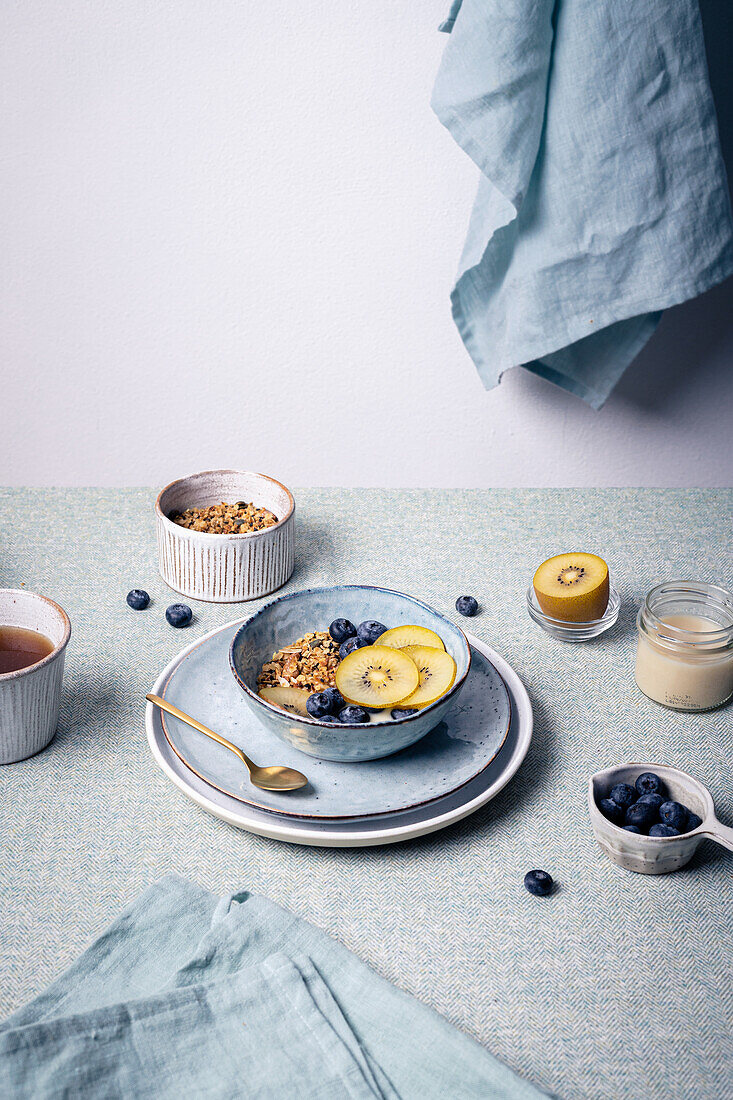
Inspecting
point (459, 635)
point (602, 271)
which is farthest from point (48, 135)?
point (459, 635)

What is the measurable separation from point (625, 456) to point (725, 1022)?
44.3 inches

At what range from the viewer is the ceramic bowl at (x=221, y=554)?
3.61 feet

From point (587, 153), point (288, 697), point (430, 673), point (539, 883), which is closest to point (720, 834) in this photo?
point (539, 883)

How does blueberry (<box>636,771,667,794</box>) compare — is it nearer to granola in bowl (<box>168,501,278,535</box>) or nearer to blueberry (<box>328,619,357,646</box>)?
blueberry (<box>328,619,357,646</box>)

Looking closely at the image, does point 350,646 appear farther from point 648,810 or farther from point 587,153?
point 587,153

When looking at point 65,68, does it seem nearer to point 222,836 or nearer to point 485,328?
point 485,328

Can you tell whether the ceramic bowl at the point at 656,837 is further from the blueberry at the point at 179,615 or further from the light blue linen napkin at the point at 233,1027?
the blueberry at the point at 179,615

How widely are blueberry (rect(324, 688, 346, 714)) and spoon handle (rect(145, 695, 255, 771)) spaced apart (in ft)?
0.29

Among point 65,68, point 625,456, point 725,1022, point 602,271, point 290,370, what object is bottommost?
point 625,456

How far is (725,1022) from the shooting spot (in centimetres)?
63

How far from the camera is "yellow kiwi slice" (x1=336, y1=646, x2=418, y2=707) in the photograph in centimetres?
83

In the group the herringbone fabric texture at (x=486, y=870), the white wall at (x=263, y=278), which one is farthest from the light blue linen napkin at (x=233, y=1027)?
the white wall at (x=263, y=278)

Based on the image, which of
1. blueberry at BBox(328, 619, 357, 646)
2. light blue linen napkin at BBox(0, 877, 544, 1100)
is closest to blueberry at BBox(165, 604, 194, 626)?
blueberry at BBox(328, 619, 357, 646)

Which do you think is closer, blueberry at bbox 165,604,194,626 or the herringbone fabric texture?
the herringbone fabric texture
